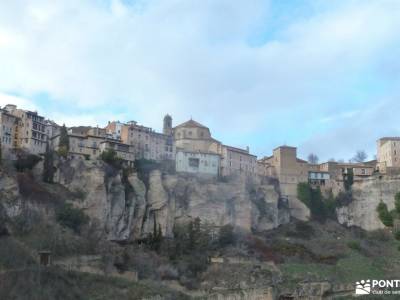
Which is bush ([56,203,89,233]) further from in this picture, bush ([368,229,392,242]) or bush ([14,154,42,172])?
bush ([368,229,392,242])

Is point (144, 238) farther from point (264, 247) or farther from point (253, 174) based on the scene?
point (253, 174)

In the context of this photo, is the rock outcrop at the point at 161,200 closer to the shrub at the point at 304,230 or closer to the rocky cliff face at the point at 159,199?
the rocky cliff face at the point at 159,199

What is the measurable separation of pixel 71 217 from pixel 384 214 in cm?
3954

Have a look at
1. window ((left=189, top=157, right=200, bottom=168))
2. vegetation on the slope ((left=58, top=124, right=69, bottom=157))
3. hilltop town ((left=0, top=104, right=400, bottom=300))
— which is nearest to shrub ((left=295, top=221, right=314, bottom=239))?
hilltop town ((left=0, top=104, right=400, bottom=300))

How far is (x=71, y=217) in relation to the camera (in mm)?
62312

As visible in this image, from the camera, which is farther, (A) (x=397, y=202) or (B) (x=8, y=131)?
(A) (x=397, y=202)

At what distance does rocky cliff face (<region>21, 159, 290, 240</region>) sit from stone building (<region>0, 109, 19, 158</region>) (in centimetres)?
504

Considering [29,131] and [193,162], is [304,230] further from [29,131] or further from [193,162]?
[29,131]

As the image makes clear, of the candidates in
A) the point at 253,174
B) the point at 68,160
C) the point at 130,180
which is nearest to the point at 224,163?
the point at 253,174

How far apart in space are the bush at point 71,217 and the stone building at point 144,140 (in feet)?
51.0

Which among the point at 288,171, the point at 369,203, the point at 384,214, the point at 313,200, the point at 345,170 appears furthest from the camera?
the point at 345,170

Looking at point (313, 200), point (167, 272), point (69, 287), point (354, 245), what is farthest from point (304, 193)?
point (69, 287)

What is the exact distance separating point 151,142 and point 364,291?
29.4 m

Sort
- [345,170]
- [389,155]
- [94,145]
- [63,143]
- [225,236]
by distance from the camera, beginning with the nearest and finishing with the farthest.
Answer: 1. [63,143]
2. [225,236]
3. [94,145]
4. [345,170]
5. [389,155]
